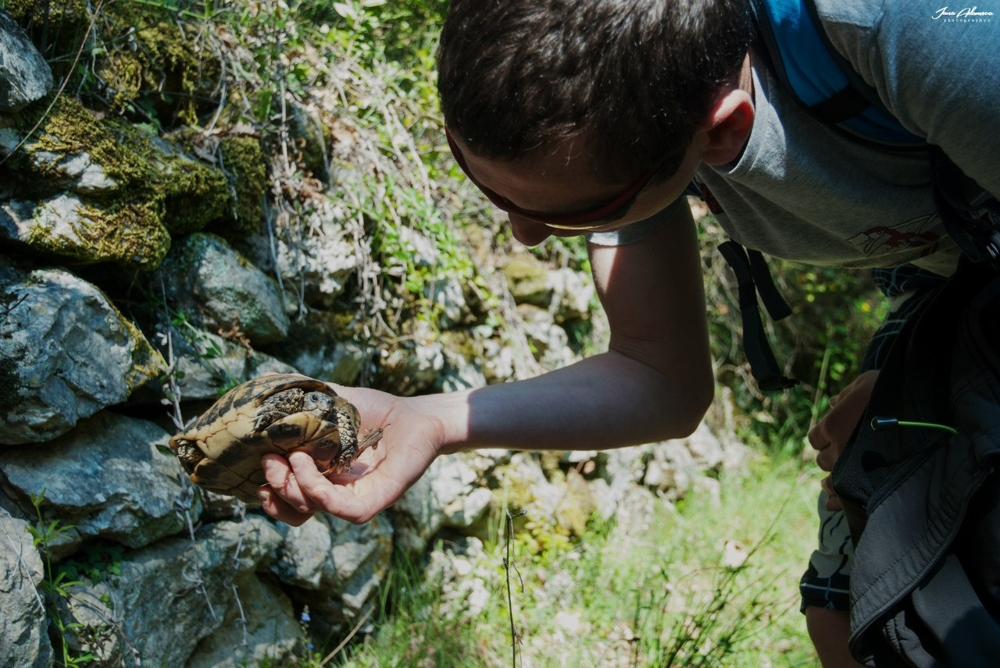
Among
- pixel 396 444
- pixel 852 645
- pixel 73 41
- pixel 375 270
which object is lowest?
pixel 375 270

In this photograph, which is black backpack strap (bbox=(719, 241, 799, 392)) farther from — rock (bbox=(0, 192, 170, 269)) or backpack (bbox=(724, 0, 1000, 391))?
rock (bbox=(0, 192, 170, 269))

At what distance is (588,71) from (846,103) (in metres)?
0.48

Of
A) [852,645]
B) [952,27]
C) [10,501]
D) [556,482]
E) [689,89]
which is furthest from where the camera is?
[556,482]

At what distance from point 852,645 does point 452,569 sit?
2.31m

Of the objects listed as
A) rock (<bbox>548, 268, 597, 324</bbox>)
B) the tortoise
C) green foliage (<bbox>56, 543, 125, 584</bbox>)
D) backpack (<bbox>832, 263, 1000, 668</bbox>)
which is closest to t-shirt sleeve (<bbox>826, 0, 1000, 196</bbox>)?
backpack (<bbox>832, 263, 1000, 668</bbox>)

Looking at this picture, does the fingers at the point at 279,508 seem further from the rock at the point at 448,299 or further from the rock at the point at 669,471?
the rock at the point at 669,471

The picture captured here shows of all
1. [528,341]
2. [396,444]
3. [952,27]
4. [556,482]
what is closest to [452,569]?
[556,482]

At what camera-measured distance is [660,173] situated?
1.58m

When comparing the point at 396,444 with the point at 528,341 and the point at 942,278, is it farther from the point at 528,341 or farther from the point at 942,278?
the point at 528,341

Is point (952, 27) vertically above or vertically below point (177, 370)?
above

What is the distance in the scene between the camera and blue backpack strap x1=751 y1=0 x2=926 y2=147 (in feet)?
4.80

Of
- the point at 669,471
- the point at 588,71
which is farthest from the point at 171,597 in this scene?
the point at 669,471

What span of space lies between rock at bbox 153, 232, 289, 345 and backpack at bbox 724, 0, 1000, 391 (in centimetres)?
192

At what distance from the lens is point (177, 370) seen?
2637 mm
